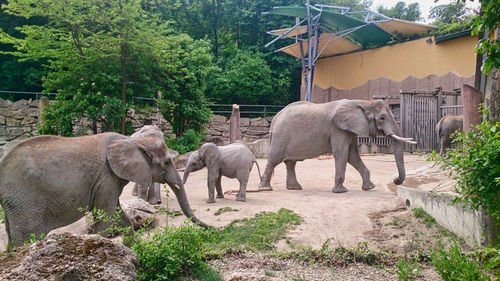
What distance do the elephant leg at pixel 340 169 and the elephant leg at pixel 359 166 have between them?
34 cm

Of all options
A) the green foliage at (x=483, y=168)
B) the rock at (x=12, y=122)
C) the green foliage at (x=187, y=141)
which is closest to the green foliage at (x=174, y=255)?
the green foliage at (x=483, y=168)

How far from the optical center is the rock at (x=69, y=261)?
12.9 ft

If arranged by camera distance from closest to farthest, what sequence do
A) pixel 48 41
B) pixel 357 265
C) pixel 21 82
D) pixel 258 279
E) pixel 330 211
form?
pixel 258 279 < pixel 357 265 < pixel 330 211 < pixel 48 41 < pixel 21 82

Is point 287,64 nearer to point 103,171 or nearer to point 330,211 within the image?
point 330,211

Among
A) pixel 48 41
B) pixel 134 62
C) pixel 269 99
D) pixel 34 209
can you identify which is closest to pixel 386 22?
pixel 269 99

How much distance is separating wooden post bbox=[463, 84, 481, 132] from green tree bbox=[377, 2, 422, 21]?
2692 cm

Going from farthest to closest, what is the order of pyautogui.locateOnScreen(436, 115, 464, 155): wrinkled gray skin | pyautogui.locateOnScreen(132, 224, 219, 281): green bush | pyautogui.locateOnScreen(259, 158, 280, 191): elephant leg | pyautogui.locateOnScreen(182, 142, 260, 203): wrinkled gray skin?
pyautogui.locateOnScreen(436, 115, 464, 155): wrinkled gray skin
pyautogui.locateOnScreen(259, 158, 280, 191): elephant leg
pyautogui.locateOnScreen(182, 142, 260, 203): wrinkled gray skin
pyautogui.locateOnScreen(132, 224, 219, 281): green bush

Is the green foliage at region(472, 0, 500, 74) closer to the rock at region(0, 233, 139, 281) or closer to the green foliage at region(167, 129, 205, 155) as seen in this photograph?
the rock at region(0, 233, 139, 281)

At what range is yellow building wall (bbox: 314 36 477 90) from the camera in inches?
728

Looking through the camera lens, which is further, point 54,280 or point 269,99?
point 269,99

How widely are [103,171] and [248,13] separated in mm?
23874

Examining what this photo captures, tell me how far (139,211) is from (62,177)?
8.10 feet

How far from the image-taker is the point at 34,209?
18.9 ft

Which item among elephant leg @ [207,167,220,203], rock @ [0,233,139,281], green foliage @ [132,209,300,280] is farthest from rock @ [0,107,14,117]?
rock @ [0,233,139,281]
